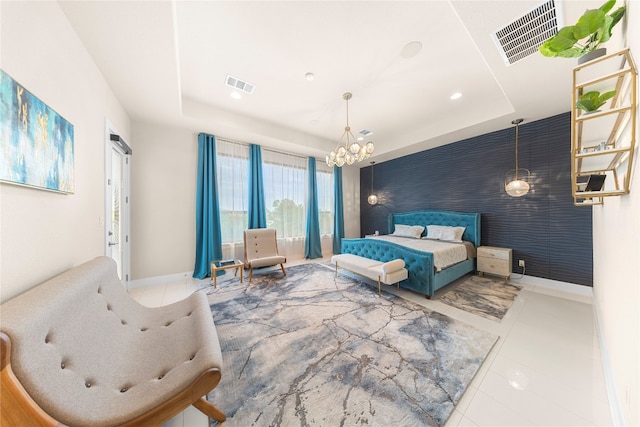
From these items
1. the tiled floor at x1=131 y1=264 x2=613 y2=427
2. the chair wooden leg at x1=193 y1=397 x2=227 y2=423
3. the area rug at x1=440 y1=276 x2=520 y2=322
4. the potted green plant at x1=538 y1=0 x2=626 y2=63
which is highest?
the potted green plant at x1=538 y1=0 x2=626 y2=63

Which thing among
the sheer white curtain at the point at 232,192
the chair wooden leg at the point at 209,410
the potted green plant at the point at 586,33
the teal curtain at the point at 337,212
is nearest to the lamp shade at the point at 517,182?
the potted green plant at the point at 586,33

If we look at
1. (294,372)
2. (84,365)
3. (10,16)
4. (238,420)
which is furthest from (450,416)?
(10,16)

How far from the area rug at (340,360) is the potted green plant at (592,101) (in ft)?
6.28

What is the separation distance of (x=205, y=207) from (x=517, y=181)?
5.48 m

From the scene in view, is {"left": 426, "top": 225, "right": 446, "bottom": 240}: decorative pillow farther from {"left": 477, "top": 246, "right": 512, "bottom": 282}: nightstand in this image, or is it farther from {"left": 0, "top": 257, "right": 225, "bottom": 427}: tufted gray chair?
{"left": 0, "top": 257, "right": 225, "bottom": 427}: tufted gray chair

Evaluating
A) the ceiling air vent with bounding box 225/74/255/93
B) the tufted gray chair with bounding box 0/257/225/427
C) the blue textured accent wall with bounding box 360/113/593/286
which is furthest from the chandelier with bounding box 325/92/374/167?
the blue textured accent wall with bounding box 360/113/593/286

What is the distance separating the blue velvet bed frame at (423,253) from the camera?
114 inches

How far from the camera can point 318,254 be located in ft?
Answer: 17.5

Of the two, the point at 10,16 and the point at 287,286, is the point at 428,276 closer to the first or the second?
the point at 287,286

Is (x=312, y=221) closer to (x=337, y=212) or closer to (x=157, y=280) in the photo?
(x=337, y=212)

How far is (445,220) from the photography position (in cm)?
446

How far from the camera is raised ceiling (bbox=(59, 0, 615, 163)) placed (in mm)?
1728

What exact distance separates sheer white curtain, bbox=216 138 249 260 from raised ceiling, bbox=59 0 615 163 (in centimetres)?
37

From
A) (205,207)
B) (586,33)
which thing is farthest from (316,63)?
(205,207)
